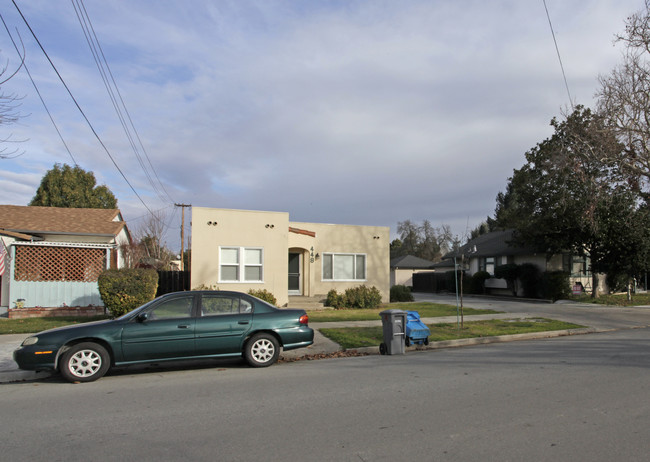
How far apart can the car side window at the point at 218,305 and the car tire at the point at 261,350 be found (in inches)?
25.7

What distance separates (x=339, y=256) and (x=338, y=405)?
15696 mm

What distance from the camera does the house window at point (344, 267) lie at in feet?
70.4

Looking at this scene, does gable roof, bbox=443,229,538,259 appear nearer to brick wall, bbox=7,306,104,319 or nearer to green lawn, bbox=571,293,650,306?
green lawn, bbox=571,293,650,306

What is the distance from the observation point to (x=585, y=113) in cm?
2411

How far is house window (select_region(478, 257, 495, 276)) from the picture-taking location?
3325 cm

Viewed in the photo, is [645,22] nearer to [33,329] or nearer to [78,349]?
[78,349]

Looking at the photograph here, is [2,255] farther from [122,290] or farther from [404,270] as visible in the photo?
[404,270]

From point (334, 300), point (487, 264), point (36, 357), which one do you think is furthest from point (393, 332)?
point (487, 264)

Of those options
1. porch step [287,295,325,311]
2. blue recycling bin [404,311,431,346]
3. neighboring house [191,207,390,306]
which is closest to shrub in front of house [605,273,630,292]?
neighboring house [191,207,390,306]

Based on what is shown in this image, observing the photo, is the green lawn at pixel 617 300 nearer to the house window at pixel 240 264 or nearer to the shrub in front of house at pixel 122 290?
the house window at pixel 240 264

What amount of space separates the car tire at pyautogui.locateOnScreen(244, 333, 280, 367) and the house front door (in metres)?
12.1

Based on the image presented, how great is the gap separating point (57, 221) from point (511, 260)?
26.0m

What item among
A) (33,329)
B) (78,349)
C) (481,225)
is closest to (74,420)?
(78,349)

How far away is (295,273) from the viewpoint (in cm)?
2111
